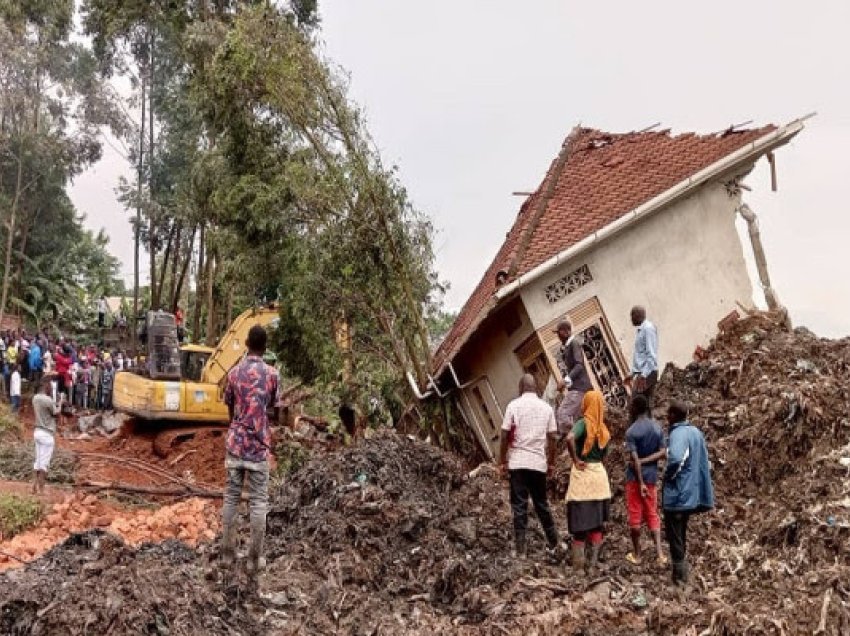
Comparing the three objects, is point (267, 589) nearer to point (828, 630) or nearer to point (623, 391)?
point (828, 630)

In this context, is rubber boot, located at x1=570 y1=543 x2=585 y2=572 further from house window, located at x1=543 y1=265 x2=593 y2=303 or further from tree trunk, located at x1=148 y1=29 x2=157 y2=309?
tree trunk, located at x1=148 y1=29 x2=157 y2=309

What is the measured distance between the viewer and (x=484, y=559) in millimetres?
8883

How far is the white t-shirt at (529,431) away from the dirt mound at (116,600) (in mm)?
2874

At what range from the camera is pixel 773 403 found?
36.8ft

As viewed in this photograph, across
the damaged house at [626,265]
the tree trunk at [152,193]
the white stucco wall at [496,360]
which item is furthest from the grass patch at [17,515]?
the tree trunk at [152,193]

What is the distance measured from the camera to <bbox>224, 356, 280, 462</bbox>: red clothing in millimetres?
7527

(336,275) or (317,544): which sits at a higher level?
(336,275)

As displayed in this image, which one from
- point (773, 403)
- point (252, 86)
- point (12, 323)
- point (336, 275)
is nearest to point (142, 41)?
point (12, 323)

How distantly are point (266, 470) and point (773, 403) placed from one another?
20.1 feet

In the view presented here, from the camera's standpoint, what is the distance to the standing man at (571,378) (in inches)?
403

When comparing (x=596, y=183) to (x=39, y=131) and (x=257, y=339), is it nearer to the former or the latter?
(x=257, y=339)

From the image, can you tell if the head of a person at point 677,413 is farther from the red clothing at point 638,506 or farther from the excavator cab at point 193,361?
the excavator cab at point 193,361

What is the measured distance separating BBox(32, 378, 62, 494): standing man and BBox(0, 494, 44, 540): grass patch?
127 centimetres

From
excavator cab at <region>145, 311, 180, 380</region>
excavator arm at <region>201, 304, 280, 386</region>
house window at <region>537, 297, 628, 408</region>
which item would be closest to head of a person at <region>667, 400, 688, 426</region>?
house window at <region>537, 297, 628, 408</region>
